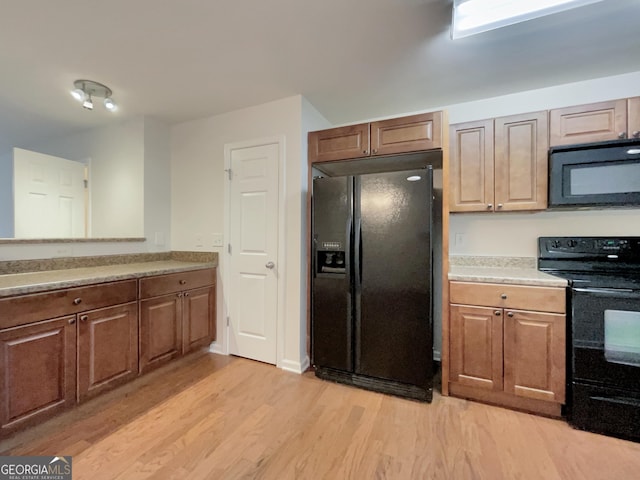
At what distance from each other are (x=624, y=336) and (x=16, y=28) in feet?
12.7

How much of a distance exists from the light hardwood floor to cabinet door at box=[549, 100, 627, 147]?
1843mm

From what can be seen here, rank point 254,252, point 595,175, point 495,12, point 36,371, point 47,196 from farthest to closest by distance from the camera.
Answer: point 47,196, point 254,252, point 595,175, point 36,371, point 495,12

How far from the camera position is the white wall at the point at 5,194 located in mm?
3521

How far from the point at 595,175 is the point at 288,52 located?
217cm

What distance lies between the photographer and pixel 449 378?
77.5 inches

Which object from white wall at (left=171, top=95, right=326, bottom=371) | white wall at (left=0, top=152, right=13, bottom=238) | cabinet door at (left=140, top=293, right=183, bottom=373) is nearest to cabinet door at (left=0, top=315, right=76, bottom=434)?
cabinet door at (left=140, top=293, right=183, bottom=373)

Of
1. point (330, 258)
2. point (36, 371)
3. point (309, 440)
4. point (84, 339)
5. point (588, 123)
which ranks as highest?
point (588, 123)

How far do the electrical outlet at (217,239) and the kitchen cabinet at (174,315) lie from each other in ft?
0.85

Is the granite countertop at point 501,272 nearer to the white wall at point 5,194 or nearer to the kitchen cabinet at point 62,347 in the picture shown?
the kitchen cabinet at point 62,347

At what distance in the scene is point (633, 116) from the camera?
1.78m

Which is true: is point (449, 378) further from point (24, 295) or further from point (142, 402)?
point (24, 295)

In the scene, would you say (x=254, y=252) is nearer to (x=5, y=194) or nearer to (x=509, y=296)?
(x=509, y=296)

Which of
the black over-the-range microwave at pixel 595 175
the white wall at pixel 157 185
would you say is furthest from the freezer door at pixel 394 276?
the white wall at pixel 157 185

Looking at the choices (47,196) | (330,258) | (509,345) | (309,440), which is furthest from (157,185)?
(509,345)
